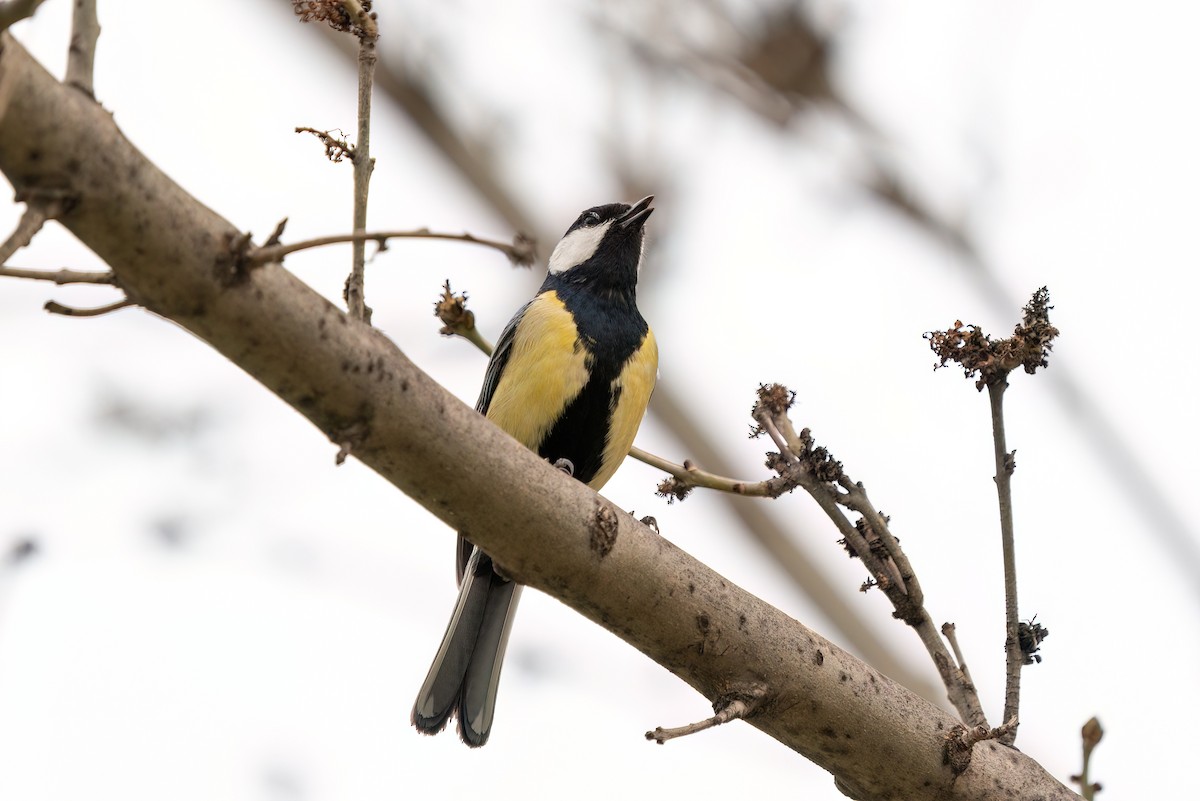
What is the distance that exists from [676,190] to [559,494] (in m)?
4.07

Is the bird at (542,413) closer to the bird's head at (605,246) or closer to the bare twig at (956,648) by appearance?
the bird's head at (605,246)

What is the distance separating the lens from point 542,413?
410 centimetres

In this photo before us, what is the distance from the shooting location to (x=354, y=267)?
2.18m

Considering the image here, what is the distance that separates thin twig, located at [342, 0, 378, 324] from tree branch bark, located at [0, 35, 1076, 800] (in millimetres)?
125

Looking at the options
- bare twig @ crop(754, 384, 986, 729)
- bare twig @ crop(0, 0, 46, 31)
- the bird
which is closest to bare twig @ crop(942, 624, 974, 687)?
bare twig @ crop(754, 384, 986, 729)

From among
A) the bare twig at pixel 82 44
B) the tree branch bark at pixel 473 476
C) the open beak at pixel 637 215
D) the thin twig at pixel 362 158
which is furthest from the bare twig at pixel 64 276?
the open beak at pixel 637 215

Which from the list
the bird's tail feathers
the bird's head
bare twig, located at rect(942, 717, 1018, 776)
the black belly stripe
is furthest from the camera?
the bird's head

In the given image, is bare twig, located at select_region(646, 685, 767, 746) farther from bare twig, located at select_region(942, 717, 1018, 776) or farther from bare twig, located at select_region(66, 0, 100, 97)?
bare twig, located at select_region(66, 0, 100, 97)

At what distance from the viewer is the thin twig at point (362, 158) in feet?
7.16

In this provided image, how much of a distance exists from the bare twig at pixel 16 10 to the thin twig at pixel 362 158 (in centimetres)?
79

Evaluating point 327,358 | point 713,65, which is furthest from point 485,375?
point 327,358

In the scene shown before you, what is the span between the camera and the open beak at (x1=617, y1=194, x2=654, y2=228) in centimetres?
520

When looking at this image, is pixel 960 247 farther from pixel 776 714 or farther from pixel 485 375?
pixel 776 714

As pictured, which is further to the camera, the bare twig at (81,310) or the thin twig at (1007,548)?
the thin twig at (1007,548)
